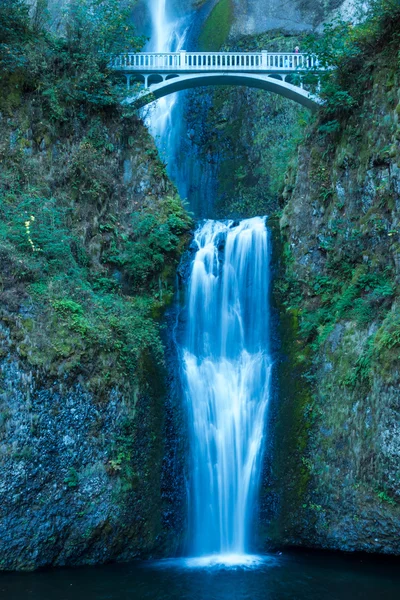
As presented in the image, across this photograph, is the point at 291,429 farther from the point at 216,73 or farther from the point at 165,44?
the point at 165,44

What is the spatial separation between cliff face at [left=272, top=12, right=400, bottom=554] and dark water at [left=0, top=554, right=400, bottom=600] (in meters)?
0.69

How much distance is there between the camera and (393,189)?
11.8m

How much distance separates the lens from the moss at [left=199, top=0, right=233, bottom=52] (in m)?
24.0

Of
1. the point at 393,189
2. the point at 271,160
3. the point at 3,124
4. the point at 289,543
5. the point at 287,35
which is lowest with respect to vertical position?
the point at 289,543

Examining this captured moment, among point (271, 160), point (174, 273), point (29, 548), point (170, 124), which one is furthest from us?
point (170, 124)

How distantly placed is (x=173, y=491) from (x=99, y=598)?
10.1 ft

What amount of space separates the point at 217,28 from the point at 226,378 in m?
18.3

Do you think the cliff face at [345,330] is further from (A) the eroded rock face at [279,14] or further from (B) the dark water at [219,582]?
(A) the eroded rock face at [279,14]

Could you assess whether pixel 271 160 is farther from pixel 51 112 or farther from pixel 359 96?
pixel 51 112

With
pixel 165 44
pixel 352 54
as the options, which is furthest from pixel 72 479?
pixel 165 44

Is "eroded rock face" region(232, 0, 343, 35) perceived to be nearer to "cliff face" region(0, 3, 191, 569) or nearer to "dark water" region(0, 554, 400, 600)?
"cliff face" region(0, 3, 191, 569)

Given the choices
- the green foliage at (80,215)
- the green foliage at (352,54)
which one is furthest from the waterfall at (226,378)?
the green foliage at (352,54)

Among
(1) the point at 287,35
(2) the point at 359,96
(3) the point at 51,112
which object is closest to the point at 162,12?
(1) the point at 287,35

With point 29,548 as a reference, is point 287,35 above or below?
above
